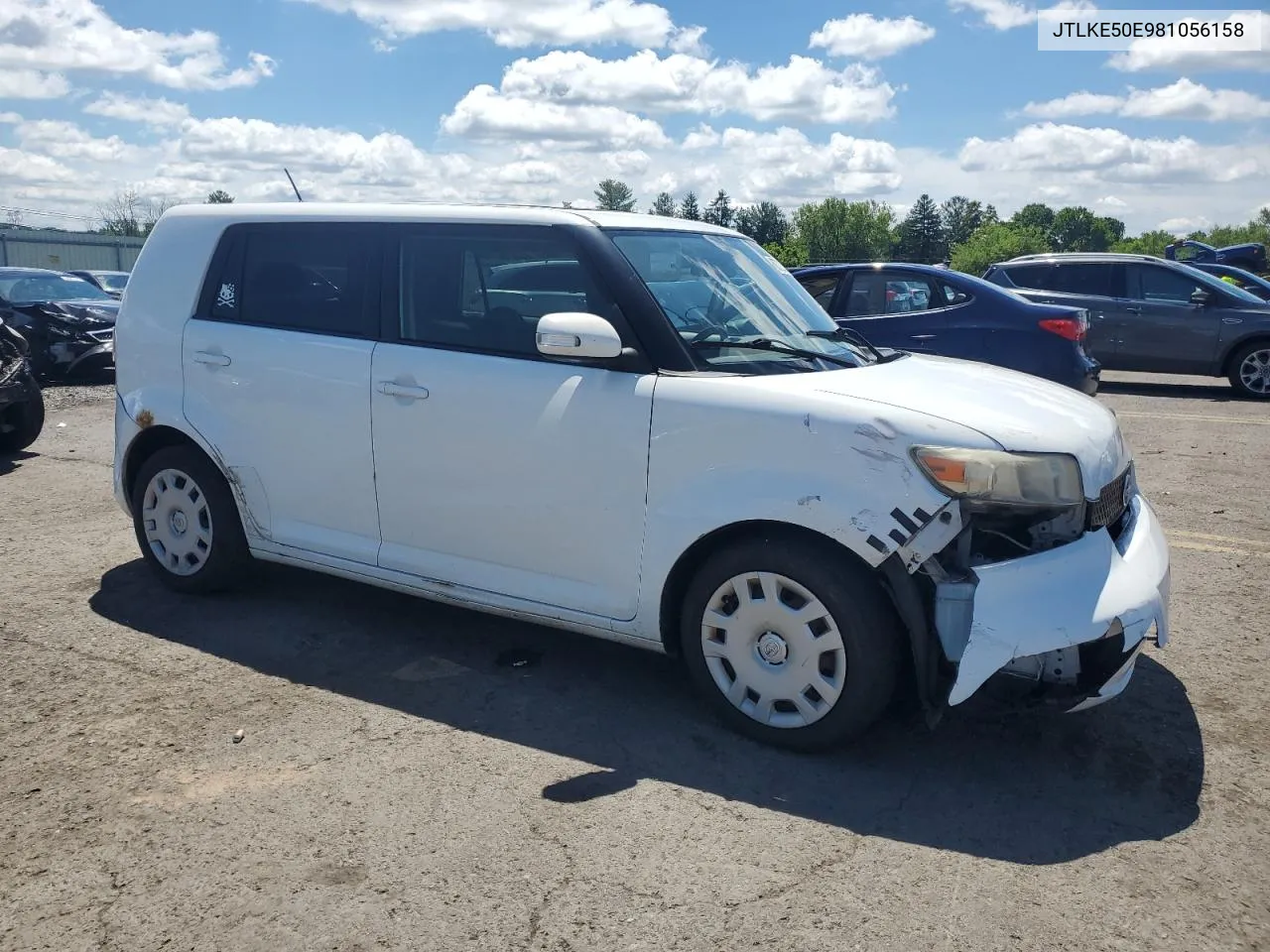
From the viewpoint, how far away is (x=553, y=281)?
4.27 m

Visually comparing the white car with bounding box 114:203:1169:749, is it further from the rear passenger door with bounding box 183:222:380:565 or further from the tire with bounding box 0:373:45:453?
the tire with bounding box 0:373:45:453

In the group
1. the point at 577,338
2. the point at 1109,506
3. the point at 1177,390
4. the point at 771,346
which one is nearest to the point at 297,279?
the point at 577,338

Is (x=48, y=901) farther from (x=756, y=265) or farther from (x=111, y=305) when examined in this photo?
(x=111, y=305)

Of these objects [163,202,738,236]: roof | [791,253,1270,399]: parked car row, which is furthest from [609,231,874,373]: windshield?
[791,253,1270,399]: parked car row

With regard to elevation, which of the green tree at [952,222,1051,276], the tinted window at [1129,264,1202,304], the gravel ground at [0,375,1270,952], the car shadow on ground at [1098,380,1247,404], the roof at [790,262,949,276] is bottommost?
the gravel ground at [0,375,1270,952]

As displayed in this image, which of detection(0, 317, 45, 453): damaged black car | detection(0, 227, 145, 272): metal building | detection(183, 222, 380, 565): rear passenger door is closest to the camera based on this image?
detection(183, 222, 380, 565): rear passenger door

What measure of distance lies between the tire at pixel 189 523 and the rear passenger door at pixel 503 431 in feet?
3.20

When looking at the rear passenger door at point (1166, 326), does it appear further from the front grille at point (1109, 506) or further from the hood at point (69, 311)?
the hood at point (69, 311)

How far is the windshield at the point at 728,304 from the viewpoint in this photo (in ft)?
13.3

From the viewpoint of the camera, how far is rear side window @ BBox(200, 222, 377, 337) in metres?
4.69

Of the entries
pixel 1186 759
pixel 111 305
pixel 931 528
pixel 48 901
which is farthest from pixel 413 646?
pixel 111 305

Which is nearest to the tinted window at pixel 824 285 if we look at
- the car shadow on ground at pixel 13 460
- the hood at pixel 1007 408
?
the hood at pixel 1007 408

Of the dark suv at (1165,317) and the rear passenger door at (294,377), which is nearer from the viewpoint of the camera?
the rear passenger door at (294,377)

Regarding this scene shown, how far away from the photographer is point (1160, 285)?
13961mm
